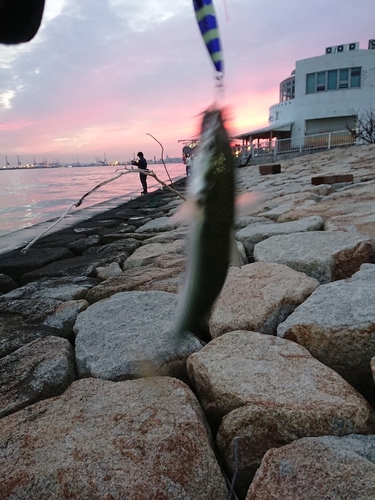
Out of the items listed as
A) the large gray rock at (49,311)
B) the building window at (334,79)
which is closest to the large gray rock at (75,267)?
the large gray rock at (49,311)

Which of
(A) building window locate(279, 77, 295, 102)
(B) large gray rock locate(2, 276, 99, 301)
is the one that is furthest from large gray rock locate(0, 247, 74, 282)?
(A) building window locate(279, 77, 295, 102)

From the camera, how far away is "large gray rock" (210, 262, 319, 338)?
180cm

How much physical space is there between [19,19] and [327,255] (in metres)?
1.92

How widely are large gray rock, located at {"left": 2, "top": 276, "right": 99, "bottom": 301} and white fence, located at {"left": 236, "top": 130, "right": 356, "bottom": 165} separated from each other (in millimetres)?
16677

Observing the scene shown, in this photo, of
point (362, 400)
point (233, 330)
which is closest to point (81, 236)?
point (233, 330)

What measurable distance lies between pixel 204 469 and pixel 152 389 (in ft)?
1.23

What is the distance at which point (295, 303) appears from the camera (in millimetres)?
1902

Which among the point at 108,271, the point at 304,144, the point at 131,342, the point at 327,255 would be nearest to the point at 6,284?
the point at 108,271

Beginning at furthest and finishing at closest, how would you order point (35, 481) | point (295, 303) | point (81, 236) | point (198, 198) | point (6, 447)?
point (81, 236), point (295, 303), point (6, 447), point (35, 481), point (198, 198)

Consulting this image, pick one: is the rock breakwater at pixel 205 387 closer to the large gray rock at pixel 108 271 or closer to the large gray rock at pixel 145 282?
the large gray rock at pixel 145 282

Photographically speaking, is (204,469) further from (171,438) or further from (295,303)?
(295,303)

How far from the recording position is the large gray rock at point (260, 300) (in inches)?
71.0

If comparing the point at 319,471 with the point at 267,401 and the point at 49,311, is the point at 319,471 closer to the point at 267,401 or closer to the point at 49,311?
the point at 267,401

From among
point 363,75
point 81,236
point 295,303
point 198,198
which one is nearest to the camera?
point 198,198
